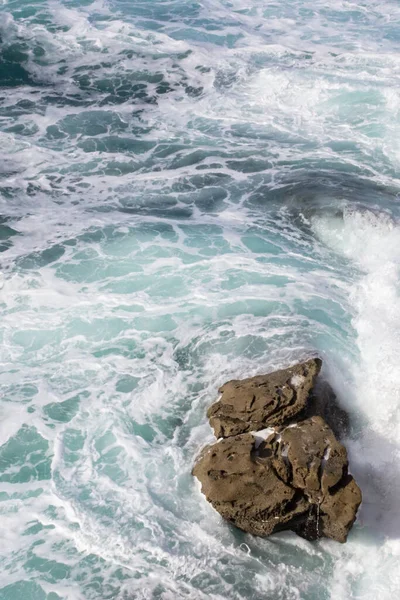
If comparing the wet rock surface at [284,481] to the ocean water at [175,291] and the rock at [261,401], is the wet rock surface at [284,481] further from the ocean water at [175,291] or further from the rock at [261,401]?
the ocean water at [175,291]

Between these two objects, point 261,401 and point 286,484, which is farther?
point 261,401

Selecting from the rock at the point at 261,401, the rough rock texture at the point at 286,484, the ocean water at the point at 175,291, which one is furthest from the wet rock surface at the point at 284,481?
the ocean water at the point at 175,291

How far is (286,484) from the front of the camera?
7.37 m

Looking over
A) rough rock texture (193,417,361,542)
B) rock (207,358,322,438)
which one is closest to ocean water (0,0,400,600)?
A: rough rock texture (193,417,361,542)

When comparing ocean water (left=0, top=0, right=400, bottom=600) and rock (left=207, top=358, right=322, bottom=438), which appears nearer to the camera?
ocean water (left=0, top=0, right=400, bottom=600)

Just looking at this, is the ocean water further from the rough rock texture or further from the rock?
the rock

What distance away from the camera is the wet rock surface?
7160 millimetres

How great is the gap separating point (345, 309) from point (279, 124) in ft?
31.6

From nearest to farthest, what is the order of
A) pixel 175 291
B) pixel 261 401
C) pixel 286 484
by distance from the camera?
pixel 286 484 → pixel 261 401 → pixel 175 291

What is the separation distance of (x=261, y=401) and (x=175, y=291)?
395 centimetres

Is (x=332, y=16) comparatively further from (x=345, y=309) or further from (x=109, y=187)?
(x=345, y=309)

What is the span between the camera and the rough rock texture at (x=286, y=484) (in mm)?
7160

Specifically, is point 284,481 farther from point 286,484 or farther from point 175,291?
point 175,291

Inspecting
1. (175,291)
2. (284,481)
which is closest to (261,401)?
(284,481)
